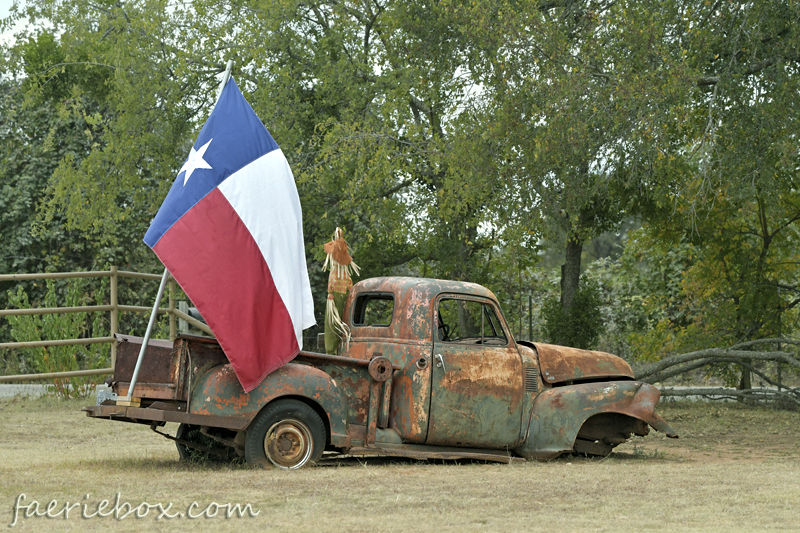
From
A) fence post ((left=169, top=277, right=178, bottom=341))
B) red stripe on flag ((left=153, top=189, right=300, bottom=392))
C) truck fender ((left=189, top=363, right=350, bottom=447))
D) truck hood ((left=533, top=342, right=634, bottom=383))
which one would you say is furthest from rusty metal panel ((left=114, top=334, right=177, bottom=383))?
fence post ((left=169, top=277, right=178, bottom=341))

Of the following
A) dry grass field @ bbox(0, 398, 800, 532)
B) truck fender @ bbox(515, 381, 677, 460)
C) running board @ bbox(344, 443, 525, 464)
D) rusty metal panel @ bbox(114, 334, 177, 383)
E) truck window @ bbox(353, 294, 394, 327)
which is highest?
truck window @ bbox(353, 294, 394, 327)

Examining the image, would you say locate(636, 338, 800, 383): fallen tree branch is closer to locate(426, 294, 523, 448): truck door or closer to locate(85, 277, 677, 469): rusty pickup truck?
locate(85, 277, 677, 469): rusty pickup truck

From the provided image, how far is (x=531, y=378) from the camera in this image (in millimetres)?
9656

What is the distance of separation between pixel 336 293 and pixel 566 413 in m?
2.69

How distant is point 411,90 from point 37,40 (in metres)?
10.9

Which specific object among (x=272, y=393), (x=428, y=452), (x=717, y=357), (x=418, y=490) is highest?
(x=717, y=357)

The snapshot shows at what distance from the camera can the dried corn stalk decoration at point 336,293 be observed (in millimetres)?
9625

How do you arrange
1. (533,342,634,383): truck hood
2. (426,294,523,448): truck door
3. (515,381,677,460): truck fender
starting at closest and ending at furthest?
(426,294,523,448): truck door
(515,381,677,460): truck fender
(533,342,634,383): truck hood

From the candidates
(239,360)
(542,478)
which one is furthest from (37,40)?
(542,478)

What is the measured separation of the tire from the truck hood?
103 inches

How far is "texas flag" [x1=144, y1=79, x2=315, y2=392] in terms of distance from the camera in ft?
26.5

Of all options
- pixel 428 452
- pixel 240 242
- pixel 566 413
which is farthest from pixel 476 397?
pixel 240 242

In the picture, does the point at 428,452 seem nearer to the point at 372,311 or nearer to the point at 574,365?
the point at 372,311

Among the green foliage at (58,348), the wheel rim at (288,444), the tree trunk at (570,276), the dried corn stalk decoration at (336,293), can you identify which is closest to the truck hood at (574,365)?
the dried corn stalk decoration at (336,293)
